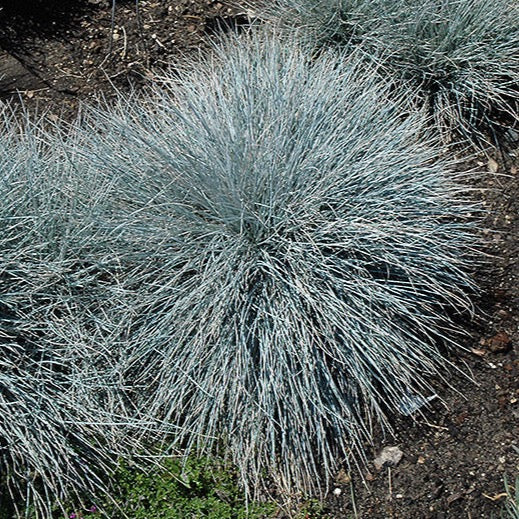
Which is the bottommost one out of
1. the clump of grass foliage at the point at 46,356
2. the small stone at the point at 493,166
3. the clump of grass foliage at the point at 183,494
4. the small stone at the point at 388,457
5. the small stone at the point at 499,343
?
the small stone at the point at 388,457

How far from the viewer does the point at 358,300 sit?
295 cm

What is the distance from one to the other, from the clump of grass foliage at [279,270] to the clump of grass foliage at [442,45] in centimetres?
67

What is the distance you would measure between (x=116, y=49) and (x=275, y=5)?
0.84 meters

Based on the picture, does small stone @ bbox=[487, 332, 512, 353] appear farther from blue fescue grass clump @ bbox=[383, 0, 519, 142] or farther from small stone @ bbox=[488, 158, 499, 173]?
blue fescue grass clump @ bbox=[383, 0, 519, 142]

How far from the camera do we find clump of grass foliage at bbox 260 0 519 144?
389 cm

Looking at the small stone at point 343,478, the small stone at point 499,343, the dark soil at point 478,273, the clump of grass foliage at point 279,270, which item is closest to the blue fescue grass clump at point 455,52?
the dark soil at point 478,273

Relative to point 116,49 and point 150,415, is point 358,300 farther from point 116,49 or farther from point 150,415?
point 116,49

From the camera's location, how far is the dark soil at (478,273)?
2836 millimetres

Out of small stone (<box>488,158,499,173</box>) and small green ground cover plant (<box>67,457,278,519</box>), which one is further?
small stone (<box>488,158,499,173</box>)

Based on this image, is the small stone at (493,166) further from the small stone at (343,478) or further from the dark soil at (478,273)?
the small stone at (343,478)

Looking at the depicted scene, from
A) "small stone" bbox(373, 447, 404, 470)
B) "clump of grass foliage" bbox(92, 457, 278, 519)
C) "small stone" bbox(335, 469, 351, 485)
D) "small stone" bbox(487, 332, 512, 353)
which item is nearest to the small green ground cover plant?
"clump of grass foliage" bbox(92, 457, 278, 519)

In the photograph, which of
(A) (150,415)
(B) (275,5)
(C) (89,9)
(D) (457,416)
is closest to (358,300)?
(D) (457,416)

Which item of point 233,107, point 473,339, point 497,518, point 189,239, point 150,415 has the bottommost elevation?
point 497,518

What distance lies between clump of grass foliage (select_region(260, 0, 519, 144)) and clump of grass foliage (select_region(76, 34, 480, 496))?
0.67 meters
